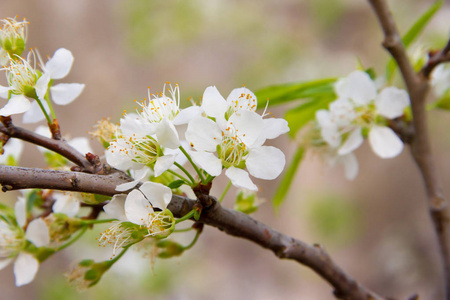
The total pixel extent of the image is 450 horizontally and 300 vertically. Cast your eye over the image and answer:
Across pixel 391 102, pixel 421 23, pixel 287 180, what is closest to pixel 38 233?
pixel 287 180

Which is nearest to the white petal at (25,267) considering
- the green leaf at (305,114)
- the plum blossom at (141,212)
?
the plum blossom at (141,212)

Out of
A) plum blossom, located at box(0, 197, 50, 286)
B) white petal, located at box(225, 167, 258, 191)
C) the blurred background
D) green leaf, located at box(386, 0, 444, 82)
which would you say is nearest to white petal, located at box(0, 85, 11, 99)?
plum blossom, located at box(0, 197, 50, 286)

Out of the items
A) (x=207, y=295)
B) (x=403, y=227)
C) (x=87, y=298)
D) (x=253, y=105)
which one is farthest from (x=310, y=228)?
(x=253, y=105)

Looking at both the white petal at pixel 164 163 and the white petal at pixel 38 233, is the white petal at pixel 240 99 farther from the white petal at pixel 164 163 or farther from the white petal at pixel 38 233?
the white petal at pixel 38 233

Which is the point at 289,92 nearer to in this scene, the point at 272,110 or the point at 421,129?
the point at 421,129

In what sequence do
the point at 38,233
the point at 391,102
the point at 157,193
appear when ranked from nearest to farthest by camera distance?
the point at 157,193, the point at 38,233, the point at 391,102

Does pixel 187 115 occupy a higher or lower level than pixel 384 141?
higher
